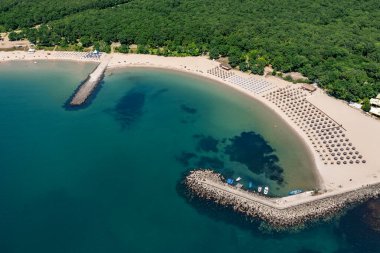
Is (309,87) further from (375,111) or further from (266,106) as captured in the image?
(375,111)

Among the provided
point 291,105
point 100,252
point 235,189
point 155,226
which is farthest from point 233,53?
point 100,252

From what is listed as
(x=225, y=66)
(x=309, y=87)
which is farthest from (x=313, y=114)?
(x=225, y=66)

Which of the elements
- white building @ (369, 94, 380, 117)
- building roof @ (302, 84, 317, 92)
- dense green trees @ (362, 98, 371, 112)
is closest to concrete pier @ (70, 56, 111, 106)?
building roof @ (302, 84, 317, 92)

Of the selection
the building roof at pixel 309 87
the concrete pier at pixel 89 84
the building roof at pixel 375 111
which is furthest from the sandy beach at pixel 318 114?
the concrete pier at pixel 89 84

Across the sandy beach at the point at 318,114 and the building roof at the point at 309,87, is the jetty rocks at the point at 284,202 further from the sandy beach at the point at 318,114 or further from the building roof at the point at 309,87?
the building roof at the point at 309,87

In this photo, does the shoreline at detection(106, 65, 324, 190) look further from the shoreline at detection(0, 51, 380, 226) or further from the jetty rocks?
the jetty rocks

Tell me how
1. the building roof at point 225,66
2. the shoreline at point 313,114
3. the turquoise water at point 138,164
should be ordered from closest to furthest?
1. the turquoise water at point 138,164
2. the shoreline at point 313,114
3. the building roof at point 225,66
